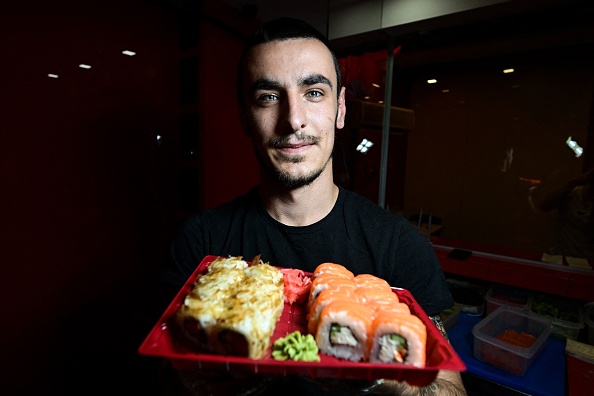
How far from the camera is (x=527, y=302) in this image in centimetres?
351

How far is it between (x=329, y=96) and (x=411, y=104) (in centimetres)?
660

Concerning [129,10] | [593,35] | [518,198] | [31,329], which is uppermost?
[593,35]

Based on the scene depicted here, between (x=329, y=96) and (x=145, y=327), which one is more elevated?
(x=329, y=96)

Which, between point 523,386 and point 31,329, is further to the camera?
point 31,329

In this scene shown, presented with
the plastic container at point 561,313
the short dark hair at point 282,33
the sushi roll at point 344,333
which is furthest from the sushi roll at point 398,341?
the plastic container at point 561,313

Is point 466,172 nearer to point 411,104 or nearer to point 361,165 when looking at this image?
point 411,104

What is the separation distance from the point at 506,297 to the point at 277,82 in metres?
3.81

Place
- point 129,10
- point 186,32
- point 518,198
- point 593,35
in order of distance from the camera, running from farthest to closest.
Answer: point 518,198, point 593,35, point 186,32, point 129,10

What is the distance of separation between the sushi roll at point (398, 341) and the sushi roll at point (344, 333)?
0.04 metres

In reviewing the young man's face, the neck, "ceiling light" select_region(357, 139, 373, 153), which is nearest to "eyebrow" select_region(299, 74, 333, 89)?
the young man's face

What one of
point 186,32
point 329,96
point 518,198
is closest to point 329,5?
point 186,32

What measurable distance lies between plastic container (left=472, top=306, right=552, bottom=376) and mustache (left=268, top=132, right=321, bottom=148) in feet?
8.28

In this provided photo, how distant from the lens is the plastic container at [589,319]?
10.00ft

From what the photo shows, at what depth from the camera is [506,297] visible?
368cm
